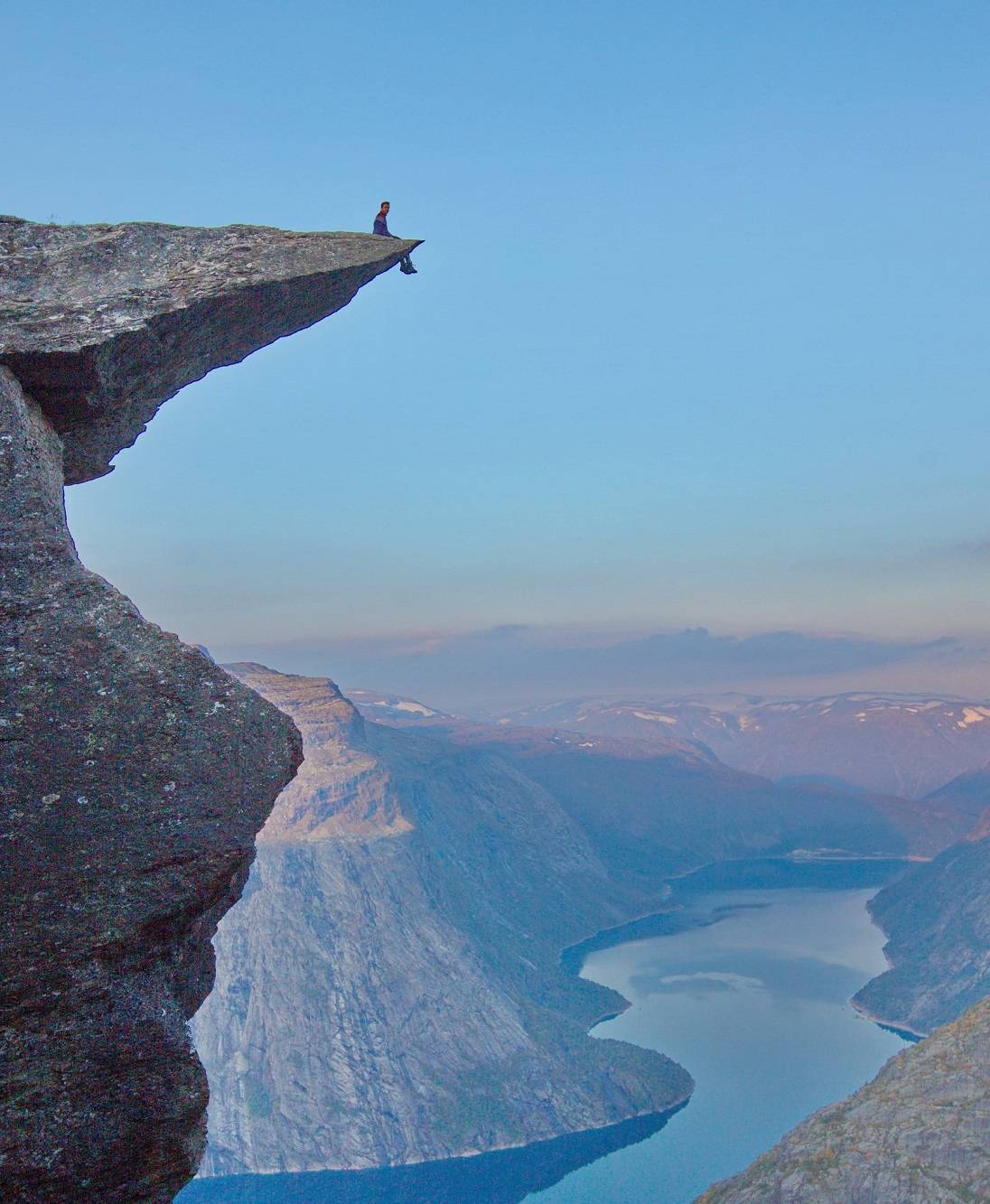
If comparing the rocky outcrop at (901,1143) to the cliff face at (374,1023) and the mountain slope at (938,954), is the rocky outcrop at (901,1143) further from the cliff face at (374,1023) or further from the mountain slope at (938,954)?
the mountain slope at (938,954)

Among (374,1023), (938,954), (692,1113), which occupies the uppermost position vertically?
(938,954)

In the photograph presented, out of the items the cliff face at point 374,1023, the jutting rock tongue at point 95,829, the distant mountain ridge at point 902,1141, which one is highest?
the jutting rock tongue at point 95,829

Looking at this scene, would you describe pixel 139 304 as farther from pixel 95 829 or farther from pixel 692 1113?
pixel 692 1113

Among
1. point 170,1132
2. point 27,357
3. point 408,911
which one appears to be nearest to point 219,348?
point 27,357

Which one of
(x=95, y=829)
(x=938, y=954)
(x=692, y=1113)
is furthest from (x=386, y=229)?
(x=938, y=954)

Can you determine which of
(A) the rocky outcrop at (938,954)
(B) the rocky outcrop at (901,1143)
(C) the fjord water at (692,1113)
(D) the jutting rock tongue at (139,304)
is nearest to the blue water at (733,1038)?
(C) the fjord water at (692,1113)

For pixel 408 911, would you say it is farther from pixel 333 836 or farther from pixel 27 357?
pixel 27 357
